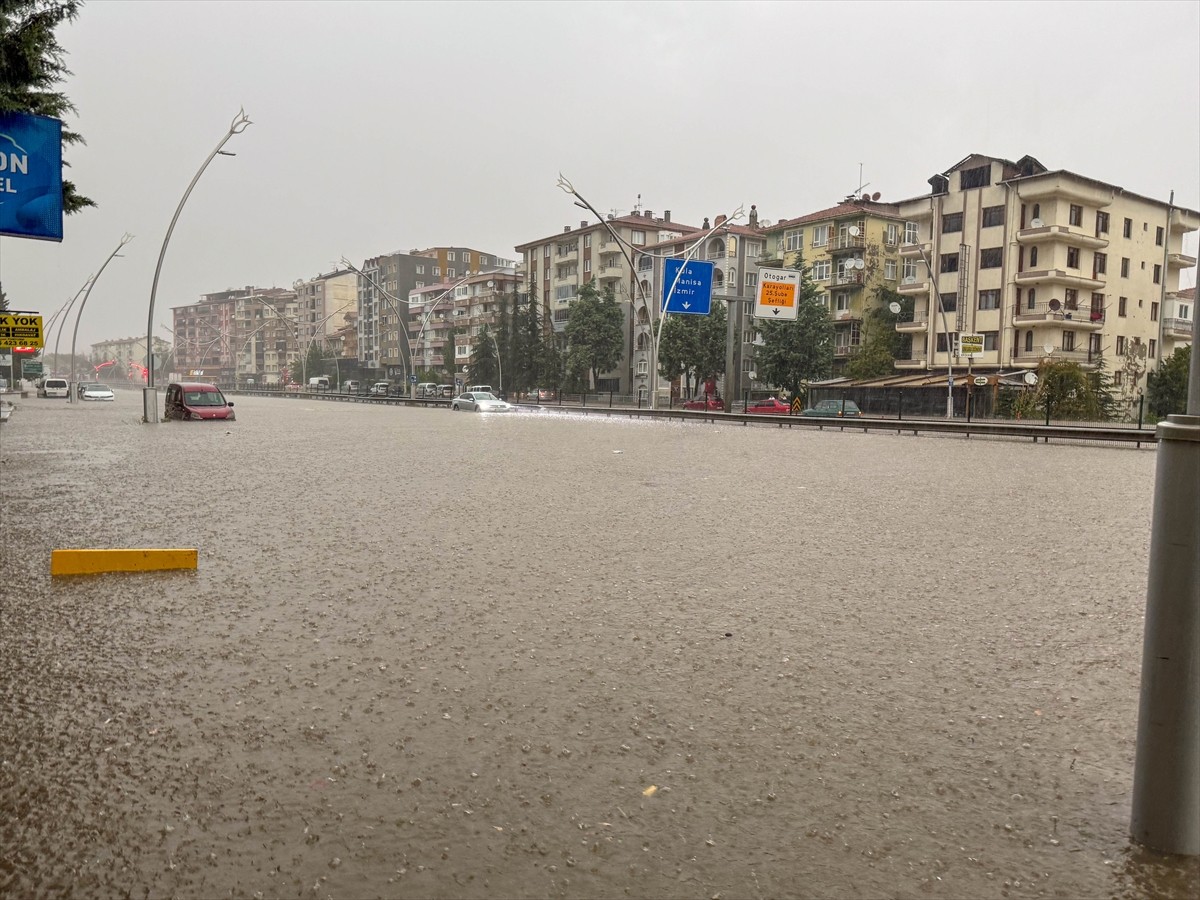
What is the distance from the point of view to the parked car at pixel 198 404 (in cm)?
3456

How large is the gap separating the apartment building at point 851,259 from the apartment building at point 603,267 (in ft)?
58.8

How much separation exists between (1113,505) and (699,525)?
5.71 metres

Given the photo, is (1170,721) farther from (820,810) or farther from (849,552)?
(849,552)

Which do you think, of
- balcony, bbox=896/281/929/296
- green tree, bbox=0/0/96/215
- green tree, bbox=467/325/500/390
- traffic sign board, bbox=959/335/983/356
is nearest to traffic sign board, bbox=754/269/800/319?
traffic sign board, bbox=959/335/983/356

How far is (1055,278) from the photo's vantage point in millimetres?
54375

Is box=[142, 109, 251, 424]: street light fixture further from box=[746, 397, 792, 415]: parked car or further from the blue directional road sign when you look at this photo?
box=[746, 397, 792, 415]: parked car

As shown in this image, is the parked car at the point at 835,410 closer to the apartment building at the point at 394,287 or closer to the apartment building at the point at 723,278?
the apartment building at the point at 723,278

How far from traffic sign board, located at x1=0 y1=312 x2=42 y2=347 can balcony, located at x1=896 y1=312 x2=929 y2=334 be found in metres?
48.2

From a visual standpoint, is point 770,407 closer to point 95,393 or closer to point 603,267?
point 603,267

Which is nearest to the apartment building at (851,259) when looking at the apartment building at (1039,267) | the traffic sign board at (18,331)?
the apartment building at (1039,267)

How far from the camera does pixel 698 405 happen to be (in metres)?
61.5

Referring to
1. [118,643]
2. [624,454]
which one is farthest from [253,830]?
[624,454]

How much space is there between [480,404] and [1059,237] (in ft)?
111

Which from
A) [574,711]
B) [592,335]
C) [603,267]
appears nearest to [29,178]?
[574,711]
